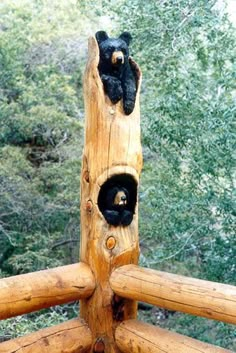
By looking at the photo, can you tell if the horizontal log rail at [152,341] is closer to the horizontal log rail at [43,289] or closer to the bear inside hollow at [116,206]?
the horizontal log rail at [43,289]

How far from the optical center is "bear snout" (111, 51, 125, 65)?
2197 millimetres

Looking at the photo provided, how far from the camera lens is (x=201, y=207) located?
10.8 feet

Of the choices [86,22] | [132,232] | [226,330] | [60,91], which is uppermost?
[86,22]

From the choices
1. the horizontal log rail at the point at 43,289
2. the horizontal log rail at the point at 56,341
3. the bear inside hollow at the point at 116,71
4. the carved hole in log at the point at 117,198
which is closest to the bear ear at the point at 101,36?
the bear inside hollow at the point at 116,71

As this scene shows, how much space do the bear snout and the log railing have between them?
0.22ft

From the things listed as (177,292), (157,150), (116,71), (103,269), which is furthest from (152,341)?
(157,150)

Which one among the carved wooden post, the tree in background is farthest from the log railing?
the tree in background

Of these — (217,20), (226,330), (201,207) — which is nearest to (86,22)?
(217,20)

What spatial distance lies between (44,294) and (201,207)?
1.51 metres

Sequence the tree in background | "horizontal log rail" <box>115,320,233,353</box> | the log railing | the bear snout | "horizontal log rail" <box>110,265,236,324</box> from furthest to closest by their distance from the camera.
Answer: the tree in background → the bear snout → the log railing → "horizontal log rail" <box>115,320,233,353</box> → "horizontal log rail" <box>110,265,236,324</box>

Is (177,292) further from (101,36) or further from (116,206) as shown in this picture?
(101,36)

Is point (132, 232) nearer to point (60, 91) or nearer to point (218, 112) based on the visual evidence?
point (218, 112)

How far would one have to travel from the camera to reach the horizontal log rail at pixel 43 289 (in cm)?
191

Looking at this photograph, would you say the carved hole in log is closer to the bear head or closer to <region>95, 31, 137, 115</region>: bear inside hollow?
<region>95, 31, 137, 115</region>: bear inside hollow
